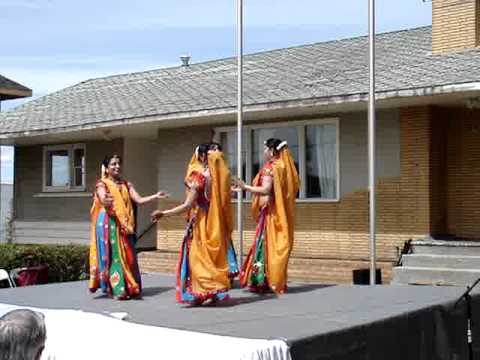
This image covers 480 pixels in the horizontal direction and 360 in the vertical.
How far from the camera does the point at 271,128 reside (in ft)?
49.4

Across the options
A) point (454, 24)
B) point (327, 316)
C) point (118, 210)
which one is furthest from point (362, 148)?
point (327, 316)

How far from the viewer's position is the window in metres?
19.3

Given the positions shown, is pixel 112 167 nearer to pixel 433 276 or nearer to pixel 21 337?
pixel 433 276

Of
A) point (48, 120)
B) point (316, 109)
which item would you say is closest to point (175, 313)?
point (316, 109)

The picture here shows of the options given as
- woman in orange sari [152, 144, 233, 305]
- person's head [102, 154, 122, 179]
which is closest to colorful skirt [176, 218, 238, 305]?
woman in orange sari [152, 144, 233, 305]

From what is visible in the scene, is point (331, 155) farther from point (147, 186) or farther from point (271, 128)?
point (147, 186)

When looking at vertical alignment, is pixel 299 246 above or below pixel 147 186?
below

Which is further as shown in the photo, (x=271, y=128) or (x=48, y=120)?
(x=48, y=120)

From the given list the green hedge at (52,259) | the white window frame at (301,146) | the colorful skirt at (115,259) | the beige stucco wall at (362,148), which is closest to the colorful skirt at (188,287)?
the colorful skirt at (115,259)

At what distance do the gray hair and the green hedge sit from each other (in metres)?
11.2

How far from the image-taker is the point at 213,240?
831 cm

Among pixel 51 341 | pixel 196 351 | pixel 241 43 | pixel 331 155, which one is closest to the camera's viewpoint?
pixel 196 351

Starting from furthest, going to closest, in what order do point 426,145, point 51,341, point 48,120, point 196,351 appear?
point 48,120, point 426,145, point 51,341, point 196,351

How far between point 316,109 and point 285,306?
605 centimetres
